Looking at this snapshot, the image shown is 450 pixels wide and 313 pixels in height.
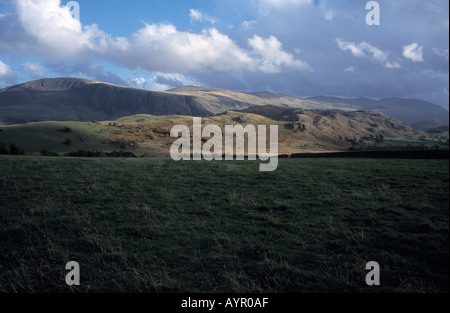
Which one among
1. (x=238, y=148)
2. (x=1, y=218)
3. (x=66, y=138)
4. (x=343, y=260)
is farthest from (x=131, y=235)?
(x=238, y=148)

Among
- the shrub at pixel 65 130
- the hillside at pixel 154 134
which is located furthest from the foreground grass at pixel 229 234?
the shrub at pixel 65 130

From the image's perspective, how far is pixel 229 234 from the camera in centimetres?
852

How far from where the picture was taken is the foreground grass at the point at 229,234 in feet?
20.4

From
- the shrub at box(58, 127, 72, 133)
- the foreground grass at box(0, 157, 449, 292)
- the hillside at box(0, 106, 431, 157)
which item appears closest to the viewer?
the foreground grass at box(0, 157, 449, 292)

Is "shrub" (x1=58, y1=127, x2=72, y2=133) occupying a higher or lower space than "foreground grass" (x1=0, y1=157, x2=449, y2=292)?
higher

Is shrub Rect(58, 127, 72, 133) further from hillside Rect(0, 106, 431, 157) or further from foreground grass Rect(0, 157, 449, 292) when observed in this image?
foreground grass Rect(0, 157, 449, 292)

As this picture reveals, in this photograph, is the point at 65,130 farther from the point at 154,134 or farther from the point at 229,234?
the point at 229,234

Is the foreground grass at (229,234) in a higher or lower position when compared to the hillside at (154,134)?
lower

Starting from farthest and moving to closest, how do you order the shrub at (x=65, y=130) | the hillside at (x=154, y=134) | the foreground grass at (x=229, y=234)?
the shrub at (x=65, y=130)
the hillside at (x=154, y=134)
the foreground grass at (x=229, y=234)

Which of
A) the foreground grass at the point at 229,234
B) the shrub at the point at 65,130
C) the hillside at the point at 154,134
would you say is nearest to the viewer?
the foreground grass at the point at 229,234

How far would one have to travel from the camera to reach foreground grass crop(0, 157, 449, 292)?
6203mm

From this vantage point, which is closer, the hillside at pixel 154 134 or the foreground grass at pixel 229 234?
the foreground grass at pixel 229 234

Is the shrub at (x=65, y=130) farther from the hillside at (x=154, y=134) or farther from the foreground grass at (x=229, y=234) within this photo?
the foreground grass at (x=229, y=234)

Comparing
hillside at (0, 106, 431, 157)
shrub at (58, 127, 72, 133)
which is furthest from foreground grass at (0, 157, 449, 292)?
shrub at (58, 127, 72, 133)
